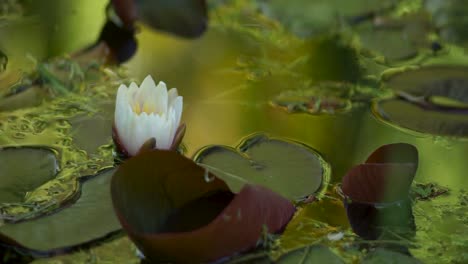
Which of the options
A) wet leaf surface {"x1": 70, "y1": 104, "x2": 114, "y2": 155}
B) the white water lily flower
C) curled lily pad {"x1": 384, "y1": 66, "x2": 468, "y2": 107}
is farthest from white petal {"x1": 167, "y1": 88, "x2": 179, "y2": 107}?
curled lily pad {"x1": 384, "y1": 66, "x2": 468, "y2": 107}

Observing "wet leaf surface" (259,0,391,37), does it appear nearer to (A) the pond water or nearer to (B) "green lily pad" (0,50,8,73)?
(A) the pond water

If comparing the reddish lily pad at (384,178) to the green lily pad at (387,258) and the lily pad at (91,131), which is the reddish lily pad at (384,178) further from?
the lily pad at (91,131)

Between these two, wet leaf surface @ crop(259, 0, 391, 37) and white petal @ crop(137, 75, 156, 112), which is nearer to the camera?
white petal @ crop(137, 75, 156, 112)

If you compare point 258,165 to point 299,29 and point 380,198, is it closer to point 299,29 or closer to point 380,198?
point 380,198

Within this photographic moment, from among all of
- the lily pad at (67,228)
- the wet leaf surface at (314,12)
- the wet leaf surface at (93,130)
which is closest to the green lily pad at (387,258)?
the lily pad at (67,228)

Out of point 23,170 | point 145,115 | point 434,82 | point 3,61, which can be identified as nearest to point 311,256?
point 145,115

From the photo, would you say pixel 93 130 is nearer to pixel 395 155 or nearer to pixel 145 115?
pixel 145 115
